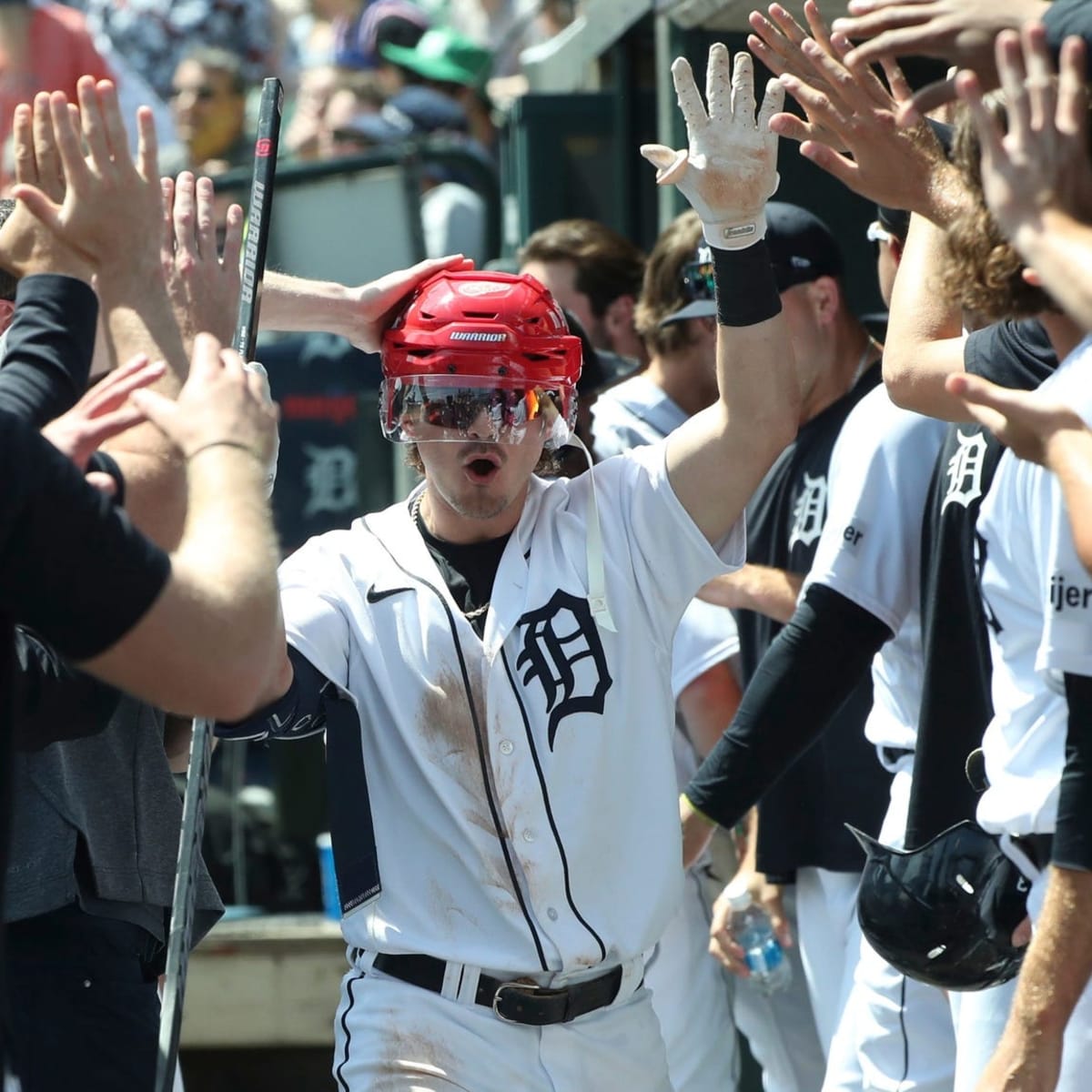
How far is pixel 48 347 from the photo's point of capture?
2.64 m

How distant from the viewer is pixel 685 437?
342cm

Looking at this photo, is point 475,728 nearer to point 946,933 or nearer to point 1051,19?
point 946,933

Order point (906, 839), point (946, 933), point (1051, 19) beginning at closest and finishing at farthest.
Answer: point (1051, 19)
point (946, 933)
point (906, 839)

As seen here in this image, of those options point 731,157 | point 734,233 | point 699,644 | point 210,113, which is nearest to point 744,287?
point 734,233

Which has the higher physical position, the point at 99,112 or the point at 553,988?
the point at 99,112

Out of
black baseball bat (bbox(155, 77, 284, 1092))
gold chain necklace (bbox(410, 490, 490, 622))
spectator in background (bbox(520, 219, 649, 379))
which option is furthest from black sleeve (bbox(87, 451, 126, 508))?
spectator in background (bbox(520, 219, 649, 379))

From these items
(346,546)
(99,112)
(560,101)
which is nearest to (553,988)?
(346,546)

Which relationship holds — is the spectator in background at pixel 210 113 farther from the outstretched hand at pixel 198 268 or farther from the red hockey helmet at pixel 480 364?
the outstretched hand at pixel 198 268

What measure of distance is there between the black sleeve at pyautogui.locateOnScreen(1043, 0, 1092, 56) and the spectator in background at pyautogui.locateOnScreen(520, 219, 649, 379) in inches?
137

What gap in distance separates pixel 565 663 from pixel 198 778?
64 cm

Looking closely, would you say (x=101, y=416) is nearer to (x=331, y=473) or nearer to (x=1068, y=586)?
(x=1068, y=586)

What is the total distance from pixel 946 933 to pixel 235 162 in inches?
292

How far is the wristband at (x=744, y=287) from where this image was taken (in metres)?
3.35

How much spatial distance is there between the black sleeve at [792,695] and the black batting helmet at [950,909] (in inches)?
25.5
